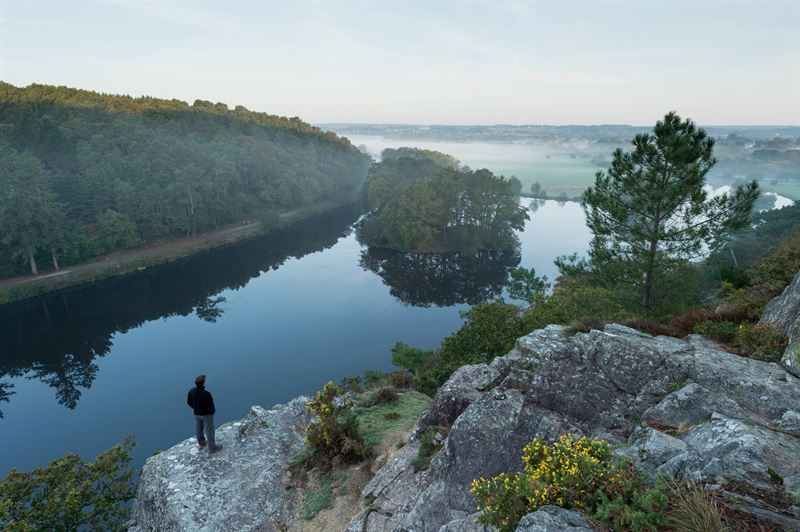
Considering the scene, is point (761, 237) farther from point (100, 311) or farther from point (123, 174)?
point (123, 174)

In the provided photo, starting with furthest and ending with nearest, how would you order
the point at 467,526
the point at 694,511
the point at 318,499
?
the point at 318,499 < the point at 467,526 < the point at 694,511

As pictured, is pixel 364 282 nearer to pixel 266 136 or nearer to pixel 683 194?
pixel 683 194

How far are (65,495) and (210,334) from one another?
3728 cm

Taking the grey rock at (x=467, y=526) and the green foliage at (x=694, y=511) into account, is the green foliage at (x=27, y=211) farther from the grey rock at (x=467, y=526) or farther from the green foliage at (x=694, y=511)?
the green foliage at (x=694, y=511)

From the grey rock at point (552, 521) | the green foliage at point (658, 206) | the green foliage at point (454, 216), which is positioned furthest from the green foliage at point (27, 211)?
the grey rock at point (552, 521)

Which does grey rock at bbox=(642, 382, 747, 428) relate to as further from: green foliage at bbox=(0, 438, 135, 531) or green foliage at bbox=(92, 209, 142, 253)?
green foliage at bbox=(92, 209, 142, 253)

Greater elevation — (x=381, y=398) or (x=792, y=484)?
(x=792, y=484)

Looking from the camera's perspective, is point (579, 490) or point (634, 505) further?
point (579, 490)

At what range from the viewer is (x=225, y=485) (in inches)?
564

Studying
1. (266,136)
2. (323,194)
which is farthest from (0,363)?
(266,136)

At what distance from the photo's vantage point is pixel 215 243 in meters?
85.2

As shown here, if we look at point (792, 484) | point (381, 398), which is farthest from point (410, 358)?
point (792, 484)

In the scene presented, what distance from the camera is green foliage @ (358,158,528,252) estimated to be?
267ft

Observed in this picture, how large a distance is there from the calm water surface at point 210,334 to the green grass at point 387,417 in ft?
73.6
